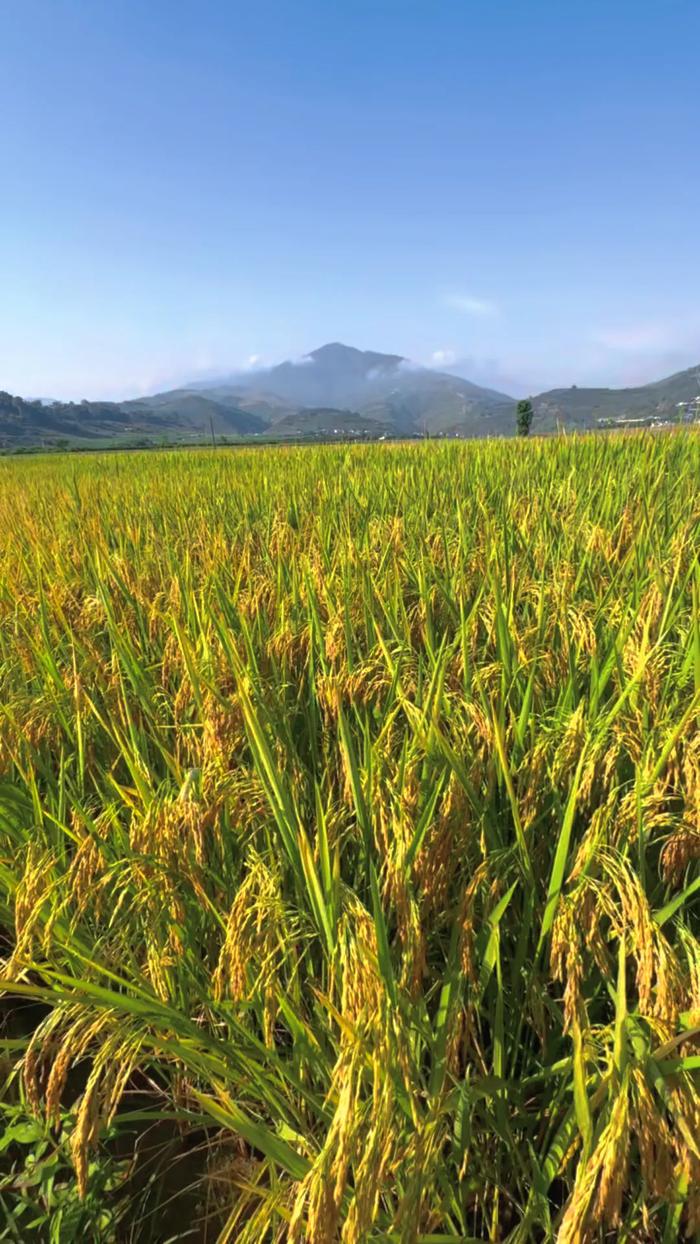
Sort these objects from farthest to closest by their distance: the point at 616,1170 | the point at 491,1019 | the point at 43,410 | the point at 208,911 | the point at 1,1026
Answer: the point at 43,410, the point at 1,1026, the point at 208,911, the point at 491,1019, the point at 616,1170

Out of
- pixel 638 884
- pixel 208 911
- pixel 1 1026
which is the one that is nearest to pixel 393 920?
pixel 208 911

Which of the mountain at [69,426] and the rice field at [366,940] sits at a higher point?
the mountain at [69,426]

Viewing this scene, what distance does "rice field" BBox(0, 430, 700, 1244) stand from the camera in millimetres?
681

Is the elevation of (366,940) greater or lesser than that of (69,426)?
lesser

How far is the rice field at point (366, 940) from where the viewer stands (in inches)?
26.8

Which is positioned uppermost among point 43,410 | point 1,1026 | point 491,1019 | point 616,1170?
point 43,410

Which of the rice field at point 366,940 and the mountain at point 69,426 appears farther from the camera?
the mountain at point 69,426

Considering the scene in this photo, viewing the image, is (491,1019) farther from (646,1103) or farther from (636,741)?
(636,741)

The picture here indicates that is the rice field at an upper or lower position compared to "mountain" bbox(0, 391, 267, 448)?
lower

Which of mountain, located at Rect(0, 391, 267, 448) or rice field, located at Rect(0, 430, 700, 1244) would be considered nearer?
rice field, located at Rect(0, 430, 700, 1244)

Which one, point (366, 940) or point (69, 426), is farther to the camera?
point (69, 426)

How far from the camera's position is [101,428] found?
156 metres

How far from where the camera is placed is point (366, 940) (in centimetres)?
69

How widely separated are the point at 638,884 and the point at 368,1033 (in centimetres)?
34
